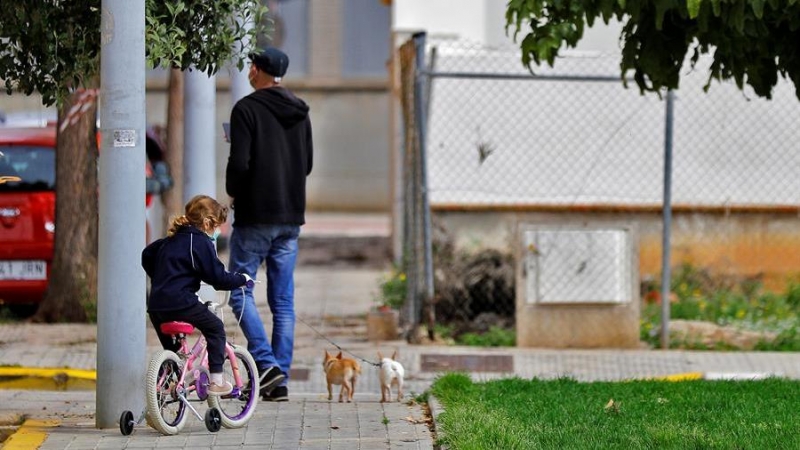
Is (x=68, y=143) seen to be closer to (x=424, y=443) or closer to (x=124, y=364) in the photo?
(x=124, y=364)

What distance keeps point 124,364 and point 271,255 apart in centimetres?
162

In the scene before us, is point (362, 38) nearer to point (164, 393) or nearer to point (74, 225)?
point (74, 225)

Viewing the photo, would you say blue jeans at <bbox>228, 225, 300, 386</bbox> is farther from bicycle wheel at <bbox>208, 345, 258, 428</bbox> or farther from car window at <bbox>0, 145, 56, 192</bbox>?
car window at <bbox>0, 145, 56, 192</bbox>

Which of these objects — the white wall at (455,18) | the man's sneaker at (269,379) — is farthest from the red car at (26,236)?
the white wall at (455,18)

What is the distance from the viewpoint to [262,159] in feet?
27.0

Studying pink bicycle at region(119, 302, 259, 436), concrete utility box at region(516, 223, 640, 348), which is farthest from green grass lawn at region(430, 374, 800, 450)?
concrete utility box at region(516, 223, 640, 348)

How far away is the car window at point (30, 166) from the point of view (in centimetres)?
1208

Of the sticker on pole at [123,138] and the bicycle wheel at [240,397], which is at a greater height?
the sticker on pole at [123,138]

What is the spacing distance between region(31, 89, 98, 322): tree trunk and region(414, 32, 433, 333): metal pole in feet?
8.45

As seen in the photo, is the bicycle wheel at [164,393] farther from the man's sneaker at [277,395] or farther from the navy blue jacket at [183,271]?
the man's sneaker at [277,395]

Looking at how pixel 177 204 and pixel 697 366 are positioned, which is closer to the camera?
pixel 697 366

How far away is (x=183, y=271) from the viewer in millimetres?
6902

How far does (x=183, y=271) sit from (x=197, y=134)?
3910mm

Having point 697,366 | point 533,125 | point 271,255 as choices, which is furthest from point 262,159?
point 533,125
